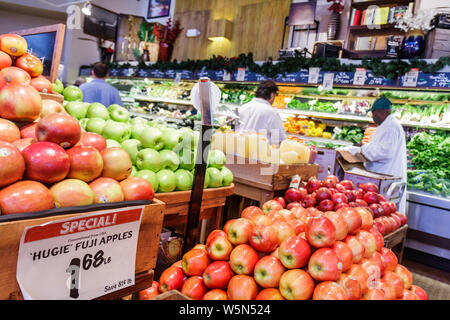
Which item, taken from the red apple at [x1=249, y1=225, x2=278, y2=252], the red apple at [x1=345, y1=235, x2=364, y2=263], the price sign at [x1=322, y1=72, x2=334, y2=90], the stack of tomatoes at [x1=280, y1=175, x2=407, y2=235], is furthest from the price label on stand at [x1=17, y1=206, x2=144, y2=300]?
the price sign at [x1=322, y1=72, x2=334, y2=90]

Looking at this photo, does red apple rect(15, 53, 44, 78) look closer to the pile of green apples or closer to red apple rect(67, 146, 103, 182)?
the pile of green apples

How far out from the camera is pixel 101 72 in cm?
452

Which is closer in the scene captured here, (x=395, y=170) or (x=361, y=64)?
(x=395, y=170)

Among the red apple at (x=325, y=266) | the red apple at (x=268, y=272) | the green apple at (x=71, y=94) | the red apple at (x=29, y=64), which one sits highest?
the red apple at (x=29, y=64)

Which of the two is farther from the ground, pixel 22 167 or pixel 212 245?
pixel 22 167

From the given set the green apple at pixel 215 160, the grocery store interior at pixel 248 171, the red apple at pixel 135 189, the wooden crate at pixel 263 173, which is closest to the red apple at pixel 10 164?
the grocery store interior at pixel 248 171

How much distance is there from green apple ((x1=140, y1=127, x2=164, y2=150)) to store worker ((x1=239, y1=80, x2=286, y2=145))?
2.26m

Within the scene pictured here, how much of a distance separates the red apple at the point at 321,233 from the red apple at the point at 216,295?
1.24 feet

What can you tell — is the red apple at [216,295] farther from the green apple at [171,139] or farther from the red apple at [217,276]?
the green apple at [171,139]

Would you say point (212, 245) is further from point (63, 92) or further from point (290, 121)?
point (290, 121)

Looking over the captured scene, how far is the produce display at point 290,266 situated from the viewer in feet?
3.82

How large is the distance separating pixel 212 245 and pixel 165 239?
0.58 metres

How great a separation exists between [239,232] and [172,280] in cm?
33

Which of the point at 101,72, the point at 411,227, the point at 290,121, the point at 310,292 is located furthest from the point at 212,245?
the point at 290,121
